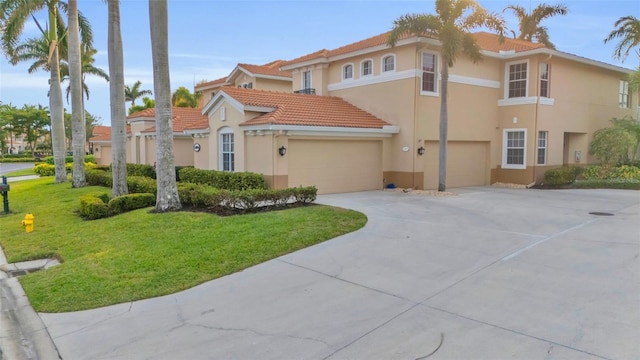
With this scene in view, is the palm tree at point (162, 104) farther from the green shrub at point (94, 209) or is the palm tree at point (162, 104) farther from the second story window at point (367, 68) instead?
the second story window at point (367, 68)

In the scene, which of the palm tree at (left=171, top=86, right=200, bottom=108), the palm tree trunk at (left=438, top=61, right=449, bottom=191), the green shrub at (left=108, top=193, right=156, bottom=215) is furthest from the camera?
the palm tree at (left=171, top=86, right=200, bottom=108)

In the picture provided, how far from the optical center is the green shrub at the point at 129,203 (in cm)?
1332

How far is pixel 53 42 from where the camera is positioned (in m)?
22.8

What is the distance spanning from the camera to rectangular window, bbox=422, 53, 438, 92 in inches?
703

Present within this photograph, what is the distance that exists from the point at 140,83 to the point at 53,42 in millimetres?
27737

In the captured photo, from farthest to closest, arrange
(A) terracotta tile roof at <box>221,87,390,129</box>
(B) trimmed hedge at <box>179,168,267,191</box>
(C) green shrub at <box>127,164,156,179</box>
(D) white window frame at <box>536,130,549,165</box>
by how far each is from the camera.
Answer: (C) green shrub at <box>127,164,156,179</box>, (D) white window frame at <box>536,130,549,165</box>, (A) terracotta tile roof at <box>221,87,390,129</box>, (B) trimmed hedge at <box>179,168,267,191</box>

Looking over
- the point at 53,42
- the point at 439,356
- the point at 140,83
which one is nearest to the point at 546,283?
the point at 439,356

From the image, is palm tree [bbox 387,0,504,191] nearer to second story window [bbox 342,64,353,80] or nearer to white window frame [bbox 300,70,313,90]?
second story window [bbox 342,64,353,80]

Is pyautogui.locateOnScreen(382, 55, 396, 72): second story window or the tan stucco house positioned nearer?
the tan stucco house

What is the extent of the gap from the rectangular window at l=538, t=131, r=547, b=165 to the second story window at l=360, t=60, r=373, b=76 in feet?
28.4

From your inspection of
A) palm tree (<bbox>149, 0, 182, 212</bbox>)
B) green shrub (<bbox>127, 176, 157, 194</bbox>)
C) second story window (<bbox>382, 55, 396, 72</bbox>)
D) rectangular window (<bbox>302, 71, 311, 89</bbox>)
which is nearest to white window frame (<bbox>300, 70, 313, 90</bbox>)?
rectangular window (<bbox>302, 71, 311, 89</bbox>)

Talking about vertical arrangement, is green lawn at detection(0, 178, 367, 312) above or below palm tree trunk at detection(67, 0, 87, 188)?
below

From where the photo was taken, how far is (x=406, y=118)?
17984 millimetres

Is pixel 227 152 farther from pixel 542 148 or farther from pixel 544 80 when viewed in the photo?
pixel 544 80
